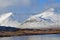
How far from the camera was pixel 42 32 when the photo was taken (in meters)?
14.8

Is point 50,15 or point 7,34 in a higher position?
point 50,15

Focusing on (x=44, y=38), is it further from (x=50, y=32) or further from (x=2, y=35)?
(x=2, y=35)

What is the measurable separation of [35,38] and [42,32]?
428 cm

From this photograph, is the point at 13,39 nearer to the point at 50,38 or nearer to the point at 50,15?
the point at 50,38

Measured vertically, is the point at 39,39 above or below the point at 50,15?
below

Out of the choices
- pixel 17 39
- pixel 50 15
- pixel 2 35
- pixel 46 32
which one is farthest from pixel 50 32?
pixel 50 15

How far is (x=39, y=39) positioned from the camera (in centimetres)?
1812

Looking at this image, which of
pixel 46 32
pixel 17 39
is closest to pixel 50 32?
pixel 46 32

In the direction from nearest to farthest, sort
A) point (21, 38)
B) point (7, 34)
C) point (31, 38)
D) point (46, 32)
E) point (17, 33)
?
point (7, 34) → point (17, 33) → point (46, 32) → point (21, 38) → point (31, 38)

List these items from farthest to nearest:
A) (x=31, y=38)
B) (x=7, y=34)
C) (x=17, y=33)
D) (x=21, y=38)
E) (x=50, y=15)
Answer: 1. (x=50, y=15)
2. (x=31, y=38)
3. (x=21, y=38)
4. (x=17, y=33)
5. (x=7, y=34)

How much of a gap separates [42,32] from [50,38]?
3517 millimetres

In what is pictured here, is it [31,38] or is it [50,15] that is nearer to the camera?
[31,38]

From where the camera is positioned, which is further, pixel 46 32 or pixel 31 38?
pixel 31 38

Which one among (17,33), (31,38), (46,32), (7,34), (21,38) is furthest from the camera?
(31,38)
